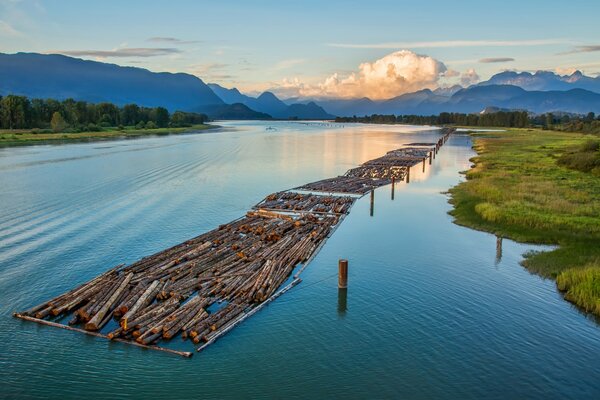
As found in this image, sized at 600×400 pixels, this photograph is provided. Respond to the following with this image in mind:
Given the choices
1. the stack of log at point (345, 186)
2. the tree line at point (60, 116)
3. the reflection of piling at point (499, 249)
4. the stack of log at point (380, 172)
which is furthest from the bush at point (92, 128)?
the reflection of piling at point (499, 249)

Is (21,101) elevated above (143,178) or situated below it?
above

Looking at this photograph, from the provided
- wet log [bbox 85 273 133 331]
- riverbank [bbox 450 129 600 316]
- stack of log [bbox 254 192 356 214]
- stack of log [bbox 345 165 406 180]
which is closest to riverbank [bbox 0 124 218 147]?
stack of log [bbox 345 165 406 180]

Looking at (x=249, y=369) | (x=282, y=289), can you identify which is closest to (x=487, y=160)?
(x=282, y=289)

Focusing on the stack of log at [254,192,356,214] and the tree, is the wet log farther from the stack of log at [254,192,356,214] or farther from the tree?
the tree

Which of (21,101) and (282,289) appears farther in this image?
(21,101)

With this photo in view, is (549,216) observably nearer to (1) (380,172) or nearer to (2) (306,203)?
(2) (306,203)

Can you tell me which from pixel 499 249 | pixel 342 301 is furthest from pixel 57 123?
pixel 342 301

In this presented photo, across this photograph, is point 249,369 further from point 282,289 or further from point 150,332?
point 282,289

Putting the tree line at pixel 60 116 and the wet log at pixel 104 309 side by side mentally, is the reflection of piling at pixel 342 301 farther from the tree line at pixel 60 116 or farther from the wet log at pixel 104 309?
the tree line at pixel 60 116
